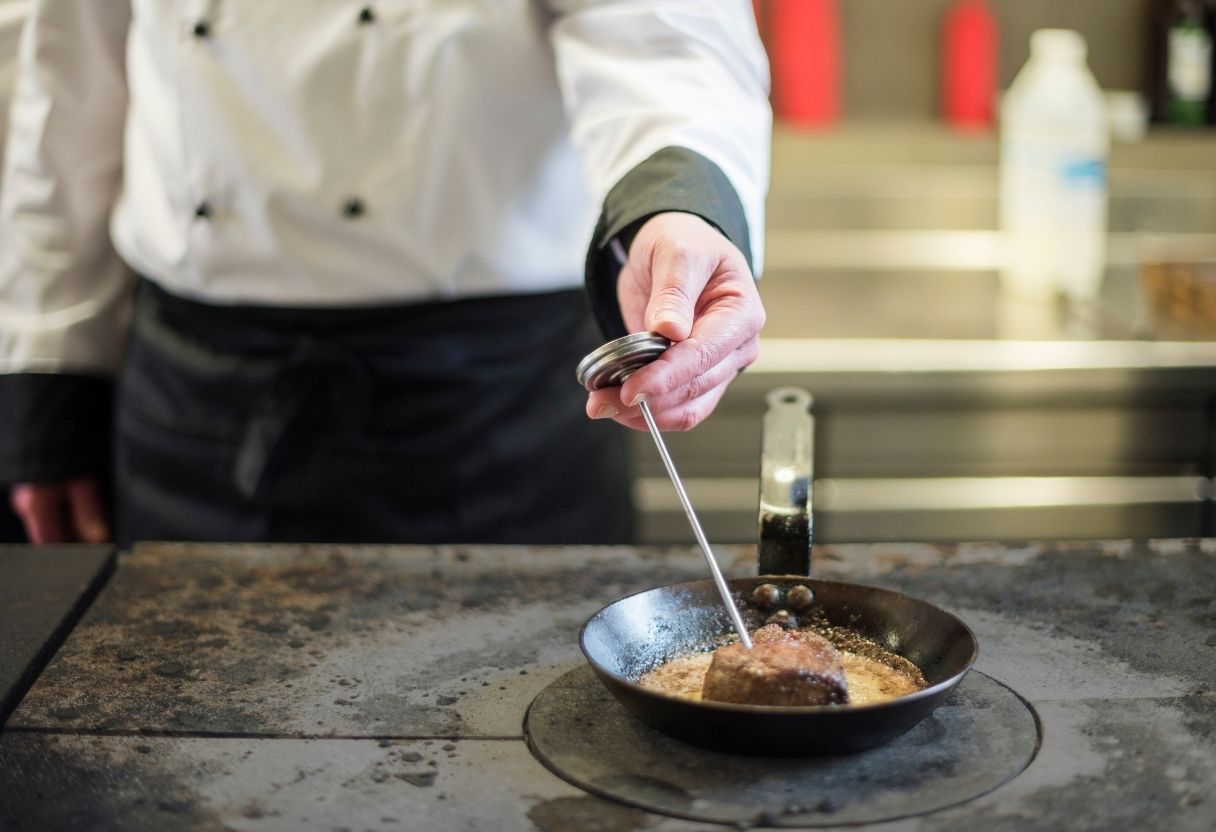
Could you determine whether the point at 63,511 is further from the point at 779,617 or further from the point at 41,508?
the point at 779,617

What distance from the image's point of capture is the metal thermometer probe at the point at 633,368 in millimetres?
898

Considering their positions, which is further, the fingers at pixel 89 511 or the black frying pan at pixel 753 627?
the fingers at pixel 89 511

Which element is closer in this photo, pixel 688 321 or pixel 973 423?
pixel 688 321

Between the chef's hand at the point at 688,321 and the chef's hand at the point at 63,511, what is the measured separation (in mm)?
875

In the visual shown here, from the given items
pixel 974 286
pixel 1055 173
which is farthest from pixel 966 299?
pixel 1055 173

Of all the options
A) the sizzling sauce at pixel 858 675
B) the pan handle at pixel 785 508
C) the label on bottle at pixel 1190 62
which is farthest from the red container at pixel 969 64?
the sizzling sauce at pixel 858 675

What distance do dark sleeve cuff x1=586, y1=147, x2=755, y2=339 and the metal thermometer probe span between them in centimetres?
23

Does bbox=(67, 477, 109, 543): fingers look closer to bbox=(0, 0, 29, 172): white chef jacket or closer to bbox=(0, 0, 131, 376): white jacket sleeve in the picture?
bbox=(0, 0, 131, 376): white jacket sleeve

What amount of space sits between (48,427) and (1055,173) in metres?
1.67

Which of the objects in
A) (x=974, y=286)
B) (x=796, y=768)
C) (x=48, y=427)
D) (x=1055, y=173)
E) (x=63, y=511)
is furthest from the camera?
(x=974, y=286)

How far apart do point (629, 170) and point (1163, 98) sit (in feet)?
6.70

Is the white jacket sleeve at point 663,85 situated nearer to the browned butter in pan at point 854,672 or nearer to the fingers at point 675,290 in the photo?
the fingers at point 675,290

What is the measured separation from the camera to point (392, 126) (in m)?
1.44

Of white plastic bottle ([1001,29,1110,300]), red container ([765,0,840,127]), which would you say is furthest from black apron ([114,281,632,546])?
red container ([765,0,840,127])
